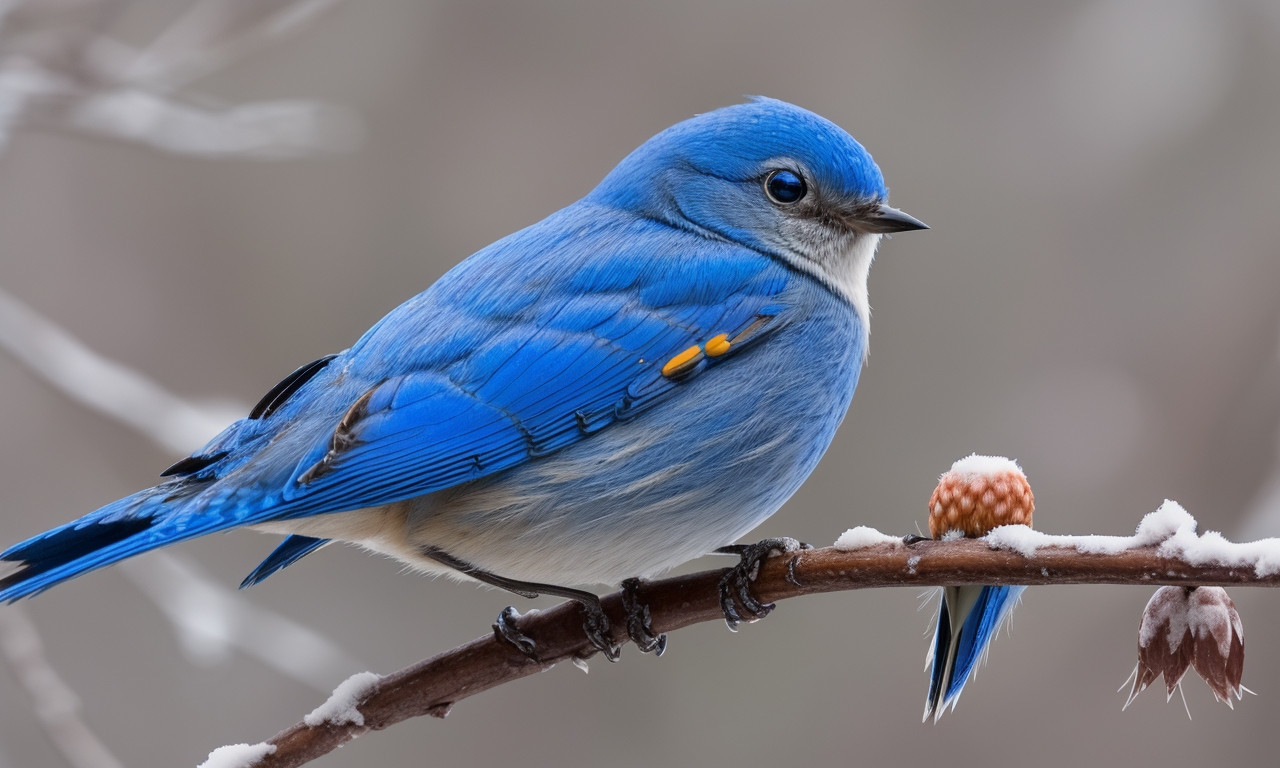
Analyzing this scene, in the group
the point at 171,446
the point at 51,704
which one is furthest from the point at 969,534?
the point at 171,446

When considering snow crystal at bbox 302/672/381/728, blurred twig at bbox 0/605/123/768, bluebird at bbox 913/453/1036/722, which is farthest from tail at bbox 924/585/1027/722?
blurred twig at bbox 0/605/123/768

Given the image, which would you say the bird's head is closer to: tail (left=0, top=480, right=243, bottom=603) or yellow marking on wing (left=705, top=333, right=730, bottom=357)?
yellow marking on wing (left=705, top=333, right=730, bottom=357)

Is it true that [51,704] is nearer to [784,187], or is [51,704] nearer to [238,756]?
[238,756]

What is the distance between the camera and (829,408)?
2197 millimetres

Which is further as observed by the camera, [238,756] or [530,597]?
[530,597]

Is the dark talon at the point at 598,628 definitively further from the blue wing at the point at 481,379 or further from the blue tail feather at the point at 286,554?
the blue tail feather at the point at 286,554

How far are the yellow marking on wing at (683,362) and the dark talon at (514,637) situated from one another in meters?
0.49

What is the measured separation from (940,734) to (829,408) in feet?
6.63

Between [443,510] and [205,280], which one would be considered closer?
[443,510]

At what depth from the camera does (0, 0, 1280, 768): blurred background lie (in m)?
3.78

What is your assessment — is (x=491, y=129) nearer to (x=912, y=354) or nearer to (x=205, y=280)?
(x=205, y=280)

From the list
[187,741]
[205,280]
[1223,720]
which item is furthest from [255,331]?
[1223,720]

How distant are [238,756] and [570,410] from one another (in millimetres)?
728

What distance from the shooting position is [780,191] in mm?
2377
